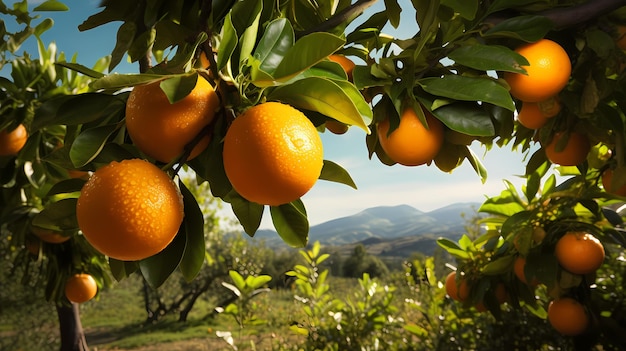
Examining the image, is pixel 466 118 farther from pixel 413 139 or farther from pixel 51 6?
pixel 51 6

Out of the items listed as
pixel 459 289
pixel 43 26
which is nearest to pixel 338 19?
pixel 459 289

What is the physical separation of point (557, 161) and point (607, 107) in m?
0.20

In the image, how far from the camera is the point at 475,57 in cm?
61

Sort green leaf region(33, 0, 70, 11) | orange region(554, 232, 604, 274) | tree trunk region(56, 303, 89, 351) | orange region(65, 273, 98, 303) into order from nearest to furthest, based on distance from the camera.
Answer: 1. orange region(554, 232, 604, 274)
2. green leaf region(33, 0, 70, 11)
3. orange region(65, 273, 98, 303)
4. tree trunk region(56, 303, 89, 351)

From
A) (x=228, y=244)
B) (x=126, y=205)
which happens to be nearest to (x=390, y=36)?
(x=126, y=205)

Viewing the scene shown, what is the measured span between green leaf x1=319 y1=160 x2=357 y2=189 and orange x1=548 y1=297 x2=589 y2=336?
134cm

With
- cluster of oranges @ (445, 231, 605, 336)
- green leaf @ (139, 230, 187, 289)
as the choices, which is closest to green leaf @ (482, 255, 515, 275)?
cluster of oranges @ (445, 231, 605, 336)

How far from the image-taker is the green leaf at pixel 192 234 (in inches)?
18.5

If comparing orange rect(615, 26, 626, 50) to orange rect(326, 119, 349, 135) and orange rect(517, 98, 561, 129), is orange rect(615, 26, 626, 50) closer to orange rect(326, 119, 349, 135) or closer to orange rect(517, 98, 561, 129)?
orange rect(517, 98, 561, 129)

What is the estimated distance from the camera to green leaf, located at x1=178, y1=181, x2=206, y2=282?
0.47 m

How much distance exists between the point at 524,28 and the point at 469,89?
0.58 feet

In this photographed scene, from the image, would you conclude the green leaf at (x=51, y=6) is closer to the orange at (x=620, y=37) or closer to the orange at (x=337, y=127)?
the orange at (x=337, y=127)

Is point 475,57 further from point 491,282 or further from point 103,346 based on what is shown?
point 103,346

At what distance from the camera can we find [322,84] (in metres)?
0.40
